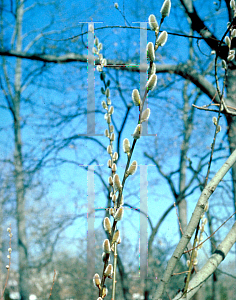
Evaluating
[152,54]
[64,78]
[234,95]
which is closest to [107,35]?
[64,78]

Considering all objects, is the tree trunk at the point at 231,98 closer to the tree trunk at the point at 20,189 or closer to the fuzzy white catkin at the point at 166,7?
the tree trunk at the point at 20,189

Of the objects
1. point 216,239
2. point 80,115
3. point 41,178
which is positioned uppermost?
point 80,115

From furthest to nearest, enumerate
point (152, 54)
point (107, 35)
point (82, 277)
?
1. point (107, 35)
2. point (82, 277)
3. point (152, 54)

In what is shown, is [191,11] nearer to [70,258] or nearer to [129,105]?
[129,105]

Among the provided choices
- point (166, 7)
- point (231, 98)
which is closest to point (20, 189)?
point (231, 98)

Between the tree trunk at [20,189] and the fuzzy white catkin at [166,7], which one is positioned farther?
the tree trunk at [20,189]

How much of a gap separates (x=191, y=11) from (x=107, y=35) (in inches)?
15.8

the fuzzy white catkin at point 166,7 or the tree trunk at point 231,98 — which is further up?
the tree trunk at point 231,98

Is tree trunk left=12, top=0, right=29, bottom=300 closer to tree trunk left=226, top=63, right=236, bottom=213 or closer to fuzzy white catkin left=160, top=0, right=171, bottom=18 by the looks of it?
tree trunk left=226, top=63, right=236, bottom=213

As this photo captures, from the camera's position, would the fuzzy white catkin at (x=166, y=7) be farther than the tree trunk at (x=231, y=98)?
No

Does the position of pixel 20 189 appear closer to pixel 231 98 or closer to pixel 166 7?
pixel 231 98

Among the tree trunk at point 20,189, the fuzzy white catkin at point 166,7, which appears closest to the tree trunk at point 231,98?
the tree trunk at point 20,189

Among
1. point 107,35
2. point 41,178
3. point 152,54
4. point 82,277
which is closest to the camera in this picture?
point 152,54

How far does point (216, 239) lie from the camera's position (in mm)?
1204
